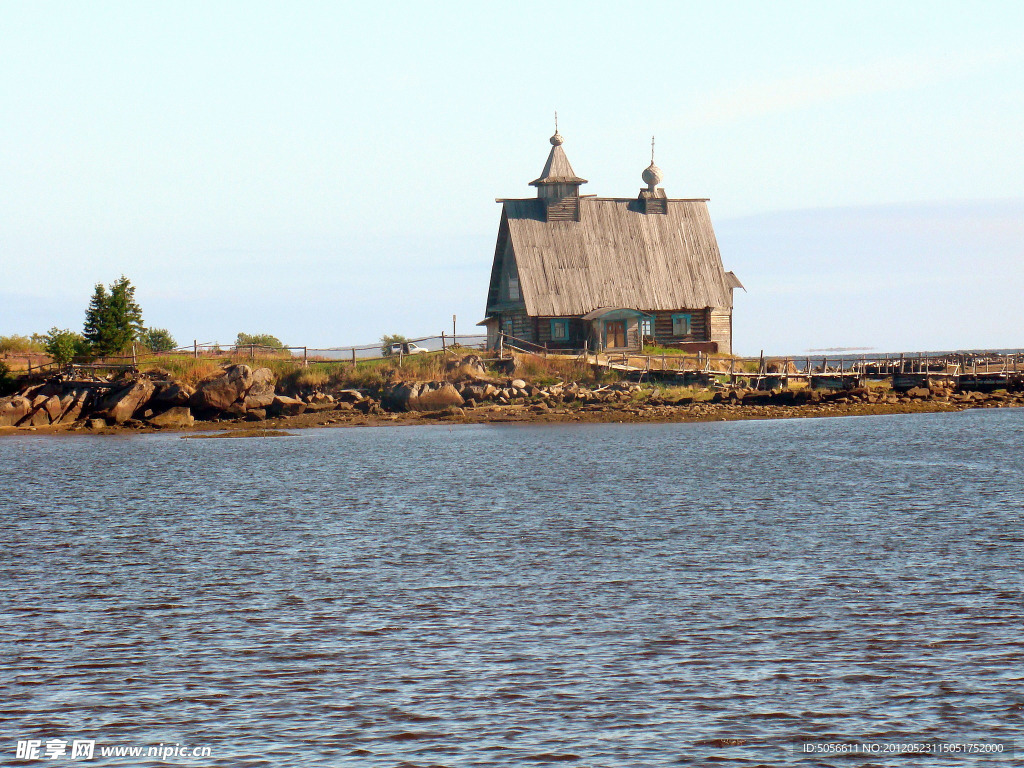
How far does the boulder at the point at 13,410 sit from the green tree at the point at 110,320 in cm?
476

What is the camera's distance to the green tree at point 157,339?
2562 inches

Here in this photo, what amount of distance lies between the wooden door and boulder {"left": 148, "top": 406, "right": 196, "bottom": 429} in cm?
2276

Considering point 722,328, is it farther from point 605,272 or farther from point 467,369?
point 467,369

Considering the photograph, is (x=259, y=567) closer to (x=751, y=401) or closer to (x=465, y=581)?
(x=465, y=581)

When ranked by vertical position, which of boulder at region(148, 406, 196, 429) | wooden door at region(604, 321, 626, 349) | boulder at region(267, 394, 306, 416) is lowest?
boulder at region(148, 406, 196, 429)

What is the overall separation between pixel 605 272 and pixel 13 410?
1239 inches

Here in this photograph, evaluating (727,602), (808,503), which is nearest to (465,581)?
(727,602)

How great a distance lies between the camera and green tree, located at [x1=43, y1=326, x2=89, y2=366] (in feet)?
188

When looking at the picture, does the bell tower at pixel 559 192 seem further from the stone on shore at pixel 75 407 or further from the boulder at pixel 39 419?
the boulder at pixel 39 419

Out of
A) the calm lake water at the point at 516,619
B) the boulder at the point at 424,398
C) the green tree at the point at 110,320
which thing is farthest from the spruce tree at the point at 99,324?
the calm lake water at the point at 516,619

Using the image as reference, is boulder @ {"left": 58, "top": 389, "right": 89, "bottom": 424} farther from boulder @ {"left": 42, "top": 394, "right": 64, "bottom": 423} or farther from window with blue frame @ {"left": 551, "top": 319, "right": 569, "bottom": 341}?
window with blue frame @ {"left": 551, "top": 319, "right": 569, "bottom": 341}

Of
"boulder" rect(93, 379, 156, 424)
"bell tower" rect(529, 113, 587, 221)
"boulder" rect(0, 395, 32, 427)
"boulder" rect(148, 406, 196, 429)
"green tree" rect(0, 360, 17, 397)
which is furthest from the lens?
"bell tower" rect(529, 113, 587, 221)

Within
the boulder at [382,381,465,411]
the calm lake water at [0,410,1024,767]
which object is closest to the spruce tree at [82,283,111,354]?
the boulder at [382,381,465,411]

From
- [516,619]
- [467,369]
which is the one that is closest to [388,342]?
[467,369]
